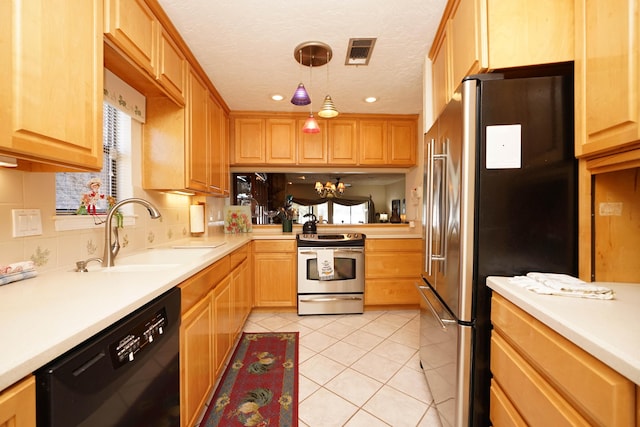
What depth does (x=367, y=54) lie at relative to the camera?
6.59 ft

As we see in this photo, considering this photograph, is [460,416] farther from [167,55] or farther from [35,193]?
[167,55]

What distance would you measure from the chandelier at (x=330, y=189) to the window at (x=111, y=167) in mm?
2142

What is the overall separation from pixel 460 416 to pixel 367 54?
2.24 m

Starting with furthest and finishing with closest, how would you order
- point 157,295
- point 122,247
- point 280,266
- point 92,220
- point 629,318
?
point 280,266, point 122,247, point 92,220, point 157,295, point 629,318

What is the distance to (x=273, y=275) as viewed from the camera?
2.95 metres

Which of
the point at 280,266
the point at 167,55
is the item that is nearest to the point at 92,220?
the point at 167,55

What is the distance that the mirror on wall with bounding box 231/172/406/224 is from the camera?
348 cm

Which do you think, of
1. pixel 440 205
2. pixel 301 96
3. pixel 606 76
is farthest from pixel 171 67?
pixel 606 76

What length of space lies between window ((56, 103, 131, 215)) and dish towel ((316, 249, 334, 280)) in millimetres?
1773

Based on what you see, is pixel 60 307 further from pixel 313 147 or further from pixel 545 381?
pixel 313 147

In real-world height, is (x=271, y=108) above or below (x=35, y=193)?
above

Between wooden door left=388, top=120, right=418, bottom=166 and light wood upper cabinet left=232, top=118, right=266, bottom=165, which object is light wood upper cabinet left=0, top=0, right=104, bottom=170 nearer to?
light wood upper cabinet left=232, top=118, right=266, bottom=165

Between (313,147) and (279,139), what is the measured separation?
1.36 feet

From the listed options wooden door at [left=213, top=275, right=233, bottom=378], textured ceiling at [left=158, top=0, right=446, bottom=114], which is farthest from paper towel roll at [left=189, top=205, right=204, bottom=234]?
textured ceiling at [left=158, top=0, right=446, bottom=114]
